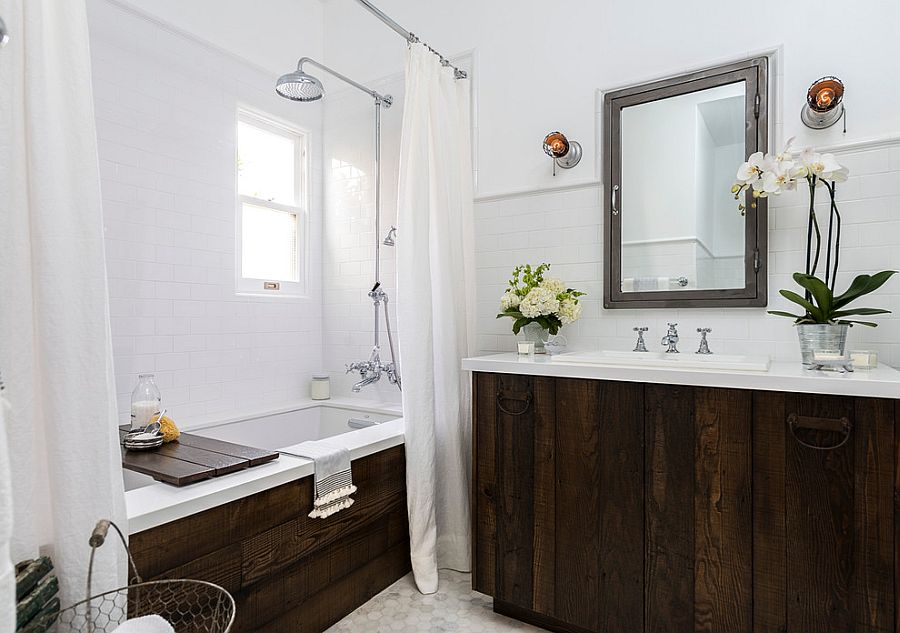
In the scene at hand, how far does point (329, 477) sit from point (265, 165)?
1877mm

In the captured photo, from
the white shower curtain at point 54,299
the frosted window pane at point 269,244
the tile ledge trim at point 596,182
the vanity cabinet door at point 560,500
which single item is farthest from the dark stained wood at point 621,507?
the frosted window pane at point 269,244

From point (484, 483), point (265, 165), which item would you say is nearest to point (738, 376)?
point (484, 483)

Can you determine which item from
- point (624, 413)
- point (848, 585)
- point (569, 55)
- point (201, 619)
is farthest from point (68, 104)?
point (848, 585)

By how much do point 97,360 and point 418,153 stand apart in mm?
1480

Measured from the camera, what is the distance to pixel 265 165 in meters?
3.02

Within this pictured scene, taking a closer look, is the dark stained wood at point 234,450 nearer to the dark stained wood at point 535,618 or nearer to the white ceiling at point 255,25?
the dark stained wood at point 535,618

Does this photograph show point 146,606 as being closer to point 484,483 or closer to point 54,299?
point 54,299

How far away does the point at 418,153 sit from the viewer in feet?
7.54

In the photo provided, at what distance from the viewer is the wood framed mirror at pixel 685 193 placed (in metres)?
1.98

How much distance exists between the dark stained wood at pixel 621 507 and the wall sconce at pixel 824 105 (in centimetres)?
109

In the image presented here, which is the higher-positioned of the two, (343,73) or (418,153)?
(343,73)

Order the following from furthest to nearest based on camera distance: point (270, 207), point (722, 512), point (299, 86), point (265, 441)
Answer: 1. point (270, 207)
2. point (265, 441)
3. point (299, 86)
4. point (722, 512)

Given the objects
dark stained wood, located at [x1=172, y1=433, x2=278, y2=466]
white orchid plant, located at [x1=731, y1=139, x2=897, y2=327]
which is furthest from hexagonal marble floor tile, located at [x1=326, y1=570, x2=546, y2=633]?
white orchid plant, located at [x1=731, y1=139, x2=897, y2=327]

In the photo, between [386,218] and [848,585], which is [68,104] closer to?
[386,218]
